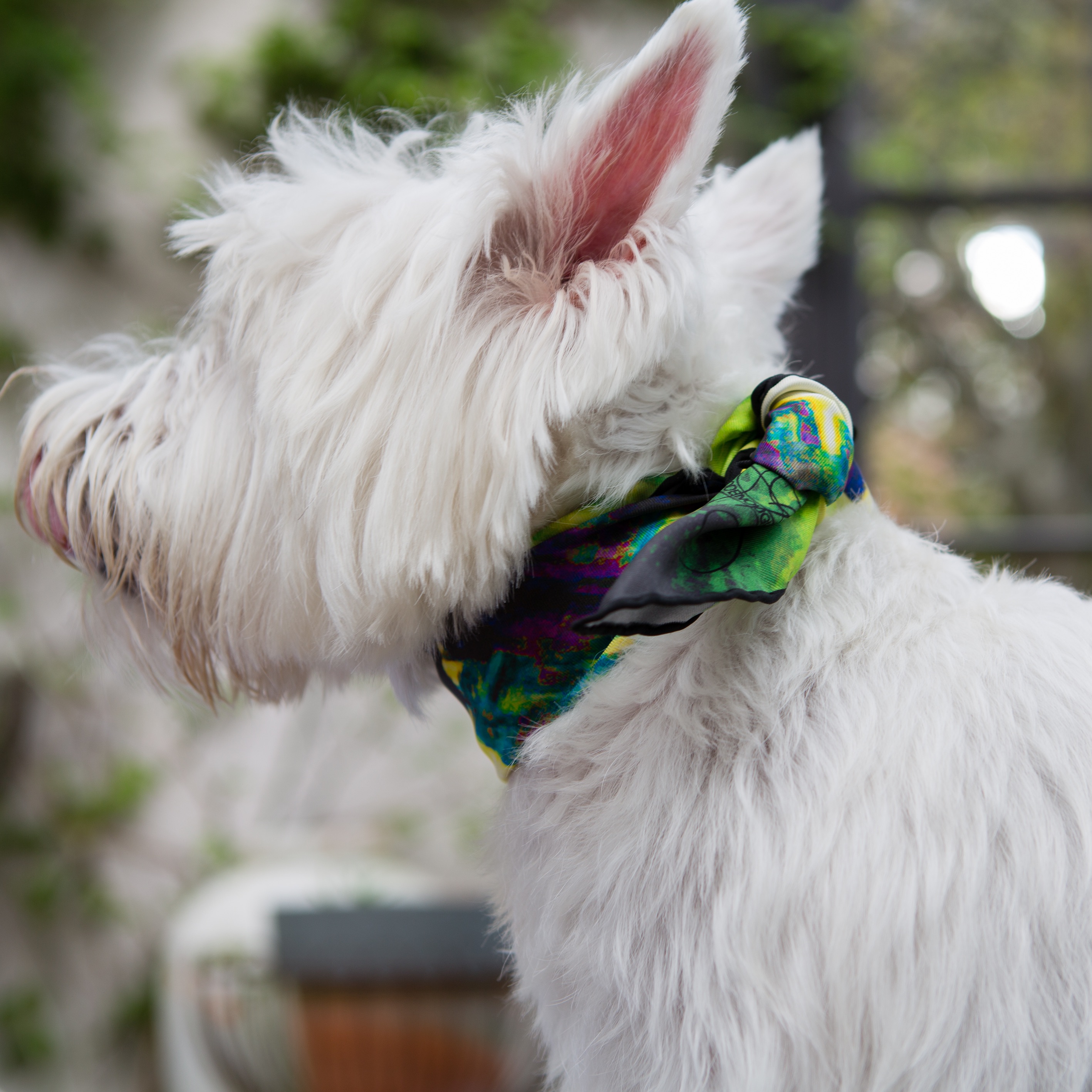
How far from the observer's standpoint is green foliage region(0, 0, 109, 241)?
7.68ft

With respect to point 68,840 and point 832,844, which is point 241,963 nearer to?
point 68,840

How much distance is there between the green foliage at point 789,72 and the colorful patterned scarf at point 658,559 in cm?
193

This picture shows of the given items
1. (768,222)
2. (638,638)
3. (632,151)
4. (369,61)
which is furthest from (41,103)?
(638,638)

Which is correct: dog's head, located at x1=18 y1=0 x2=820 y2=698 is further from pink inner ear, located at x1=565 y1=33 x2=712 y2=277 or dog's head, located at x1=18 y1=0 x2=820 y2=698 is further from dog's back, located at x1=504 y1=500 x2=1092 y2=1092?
dog's back, located at x1=504 y1=500 x2=1092 y2=1092

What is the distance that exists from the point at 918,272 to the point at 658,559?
2.53 m

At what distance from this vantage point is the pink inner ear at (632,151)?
59cm

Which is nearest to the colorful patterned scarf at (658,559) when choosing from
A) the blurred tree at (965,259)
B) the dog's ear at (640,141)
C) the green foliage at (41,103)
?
the dog's ear at (640,141)

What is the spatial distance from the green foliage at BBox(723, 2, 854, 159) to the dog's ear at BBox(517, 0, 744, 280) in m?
1.88

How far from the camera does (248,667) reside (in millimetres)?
822

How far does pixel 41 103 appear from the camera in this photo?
2.45 metres

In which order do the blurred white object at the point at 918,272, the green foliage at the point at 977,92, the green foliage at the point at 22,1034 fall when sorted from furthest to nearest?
the blurred white object at the point at 918,272, the green foliage at the point at 977,92, the green foliage at the point at 22,1034

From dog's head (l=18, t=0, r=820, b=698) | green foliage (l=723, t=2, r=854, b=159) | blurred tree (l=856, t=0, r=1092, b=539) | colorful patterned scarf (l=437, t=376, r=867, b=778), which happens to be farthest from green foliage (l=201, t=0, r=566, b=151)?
colorful patterned scarf (l=437, t=376, r=867, b=778)

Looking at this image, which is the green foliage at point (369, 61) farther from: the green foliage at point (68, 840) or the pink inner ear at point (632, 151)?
the pink inner ear at point (632, 151)

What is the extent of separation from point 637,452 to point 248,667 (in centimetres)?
40
